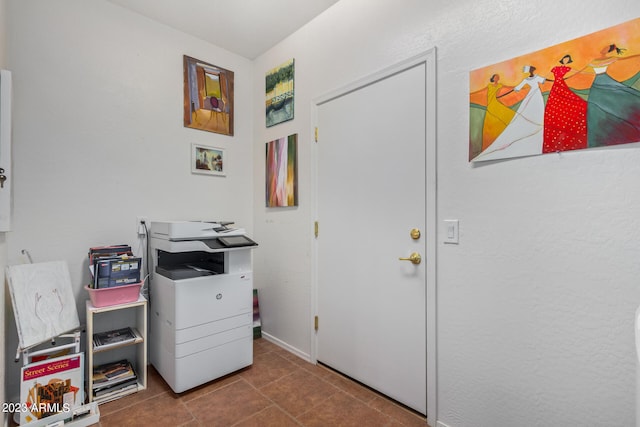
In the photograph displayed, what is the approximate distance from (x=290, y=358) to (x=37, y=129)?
247 centimetres

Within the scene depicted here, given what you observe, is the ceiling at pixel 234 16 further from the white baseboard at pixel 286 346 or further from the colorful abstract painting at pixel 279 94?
the white baseboard at pixel 286 346

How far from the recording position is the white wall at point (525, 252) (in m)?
1.19

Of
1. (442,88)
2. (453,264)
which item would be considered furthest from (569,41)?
(453,264)

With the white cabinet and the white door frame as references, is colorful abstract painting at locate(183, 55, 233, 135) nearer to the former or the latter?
the white cabinet

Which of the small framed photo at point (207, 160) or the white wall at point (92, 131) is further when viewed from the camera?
the small framed photo at point (207, 160)

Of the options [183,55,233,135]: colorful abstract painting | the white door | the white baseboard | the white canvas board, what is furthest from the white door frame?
the white canvas board

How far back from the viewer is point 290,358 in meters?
2.54

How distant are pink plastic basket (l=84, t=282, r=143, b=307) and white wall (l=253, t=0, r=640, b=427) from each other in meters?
1.99

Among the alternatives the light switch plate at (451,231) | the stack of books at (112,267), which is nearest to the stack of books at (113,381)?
the stack of books at (112,267)

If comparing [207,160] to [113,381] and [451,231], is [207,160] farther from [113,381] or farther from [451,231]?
→ [451,231]

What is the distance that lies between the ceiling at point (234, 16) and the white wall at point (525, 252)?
27.6 inches

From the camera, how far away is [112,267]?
6.59 feet

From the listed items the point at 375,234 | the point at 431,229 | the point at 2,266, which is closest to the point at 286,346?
the point at 375,234

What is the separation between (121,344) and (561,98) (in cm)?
283
